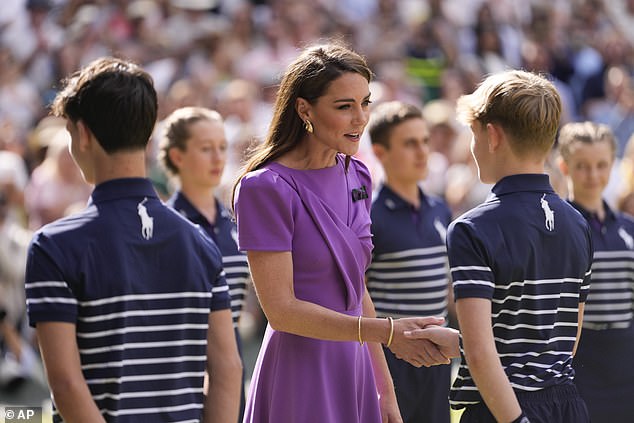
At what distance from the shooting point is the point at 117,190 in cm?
295

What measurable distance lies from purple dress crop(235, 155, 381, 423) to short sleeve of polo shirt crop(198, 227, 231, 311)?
0.56ft

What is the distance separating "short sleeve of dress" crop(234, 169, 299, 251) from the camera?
10.5 feet

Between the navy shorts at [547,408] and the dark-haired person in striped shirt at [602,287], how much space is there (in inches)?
53.8

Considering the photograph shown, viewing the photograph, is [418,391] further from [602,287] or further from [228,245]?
[228,245]

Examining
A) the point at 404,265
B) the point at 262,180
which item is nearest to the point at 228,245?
the point at 404,265

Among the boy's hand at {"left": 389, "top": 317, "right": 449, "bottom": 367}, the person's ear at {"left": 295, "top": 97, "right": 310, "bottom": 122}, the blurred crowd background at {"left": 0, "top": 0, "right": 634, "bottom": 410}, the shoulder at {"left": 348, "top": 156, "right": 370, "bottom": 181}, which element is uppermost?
the blurred crowd background at {"left": 0, "top": 0, "right": 634, "bottom": 410}

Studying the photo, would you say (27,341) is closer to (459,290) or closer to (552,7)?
(459,290)

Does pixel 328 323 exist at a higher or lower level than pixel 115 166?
lower

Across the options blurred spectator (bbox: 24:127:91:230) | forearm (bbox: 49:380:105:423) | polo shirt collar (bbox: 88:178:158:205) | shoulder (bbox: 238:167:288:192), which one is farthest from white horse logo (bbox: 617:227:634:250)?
blurred spectator (bbox: 24:127:91:230)

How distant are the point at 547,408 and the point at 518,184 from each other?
2.45 feet

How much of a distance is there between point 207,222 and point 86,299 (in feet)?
8.58

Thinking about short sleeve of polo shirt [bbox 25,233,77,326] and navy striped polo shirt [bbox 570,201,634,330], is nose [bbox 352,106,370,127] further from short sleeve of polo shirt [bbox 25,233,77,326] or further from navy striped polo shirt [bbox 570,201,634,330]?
navy striped polo shirt [bbox 570,201,634,330]

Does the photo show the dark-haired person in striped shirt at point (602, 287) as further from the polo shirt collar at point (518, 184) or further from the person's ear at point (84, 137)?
the person's ear at point (84, 137)

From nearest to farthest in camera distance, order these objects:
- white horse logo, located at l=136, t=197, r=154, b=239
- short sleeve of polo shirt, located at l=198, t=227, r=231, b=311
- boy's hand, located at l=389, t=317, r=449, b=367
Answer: white horse logo, located at l=136, t=197, r=154, b=239, short sleeve of polo shirt, located at l=198, t=227, r=231, b=311, boy's hand, located at l=389, t=317, r=449, b=367
